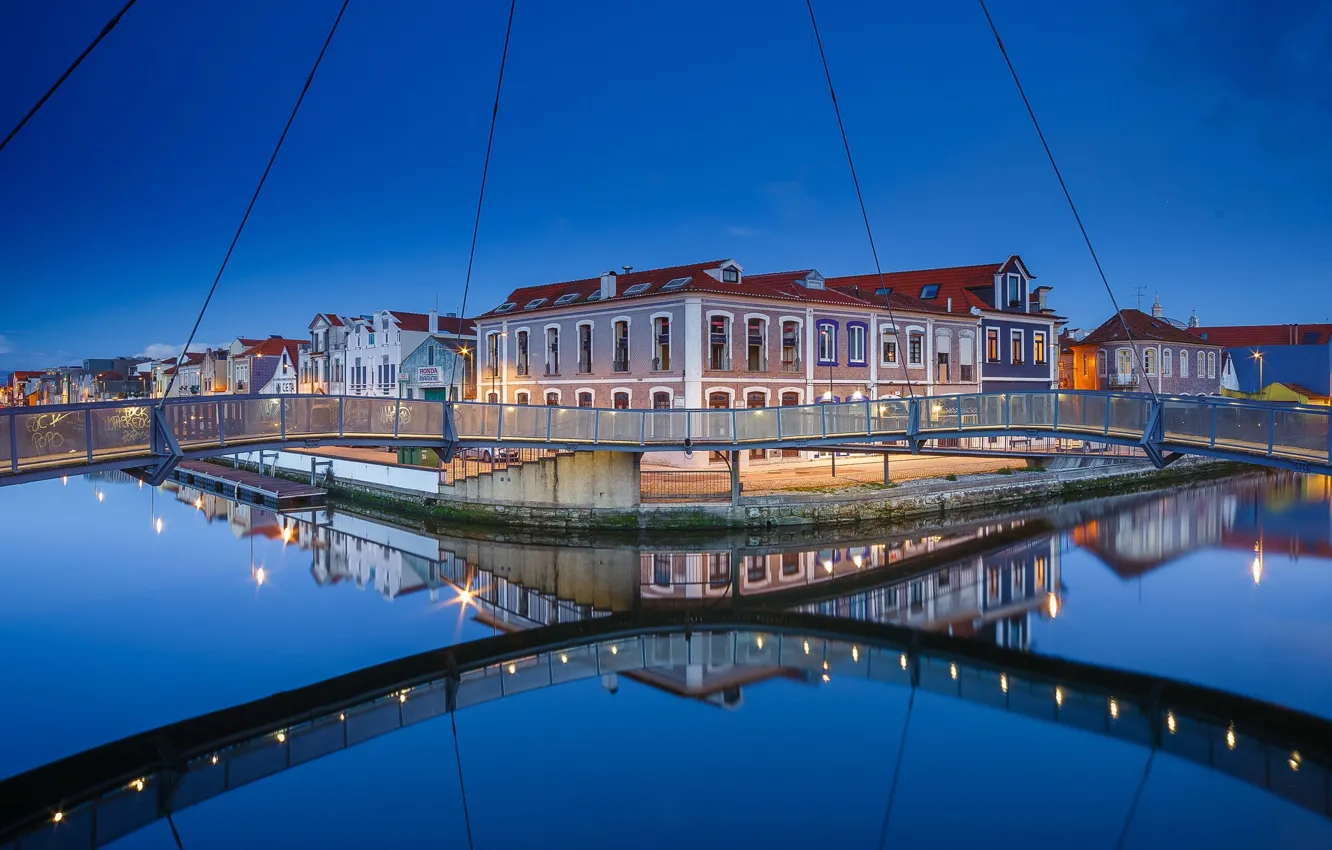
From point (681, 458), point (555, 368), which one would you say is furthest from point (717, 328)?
point (555, 368)

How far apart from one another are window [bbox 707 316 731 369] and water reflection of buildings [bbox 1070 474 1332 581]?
1316 cm

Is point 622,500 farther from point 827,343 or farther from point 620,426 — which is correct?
point 827,343

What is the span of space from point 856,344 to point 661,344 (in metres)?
8.90

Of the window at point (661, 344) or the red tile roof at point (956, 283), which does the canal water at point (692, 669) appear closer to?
Answer: the window at point (661, 344)

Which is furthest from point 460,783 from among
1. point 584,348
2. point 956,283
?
point 956,283

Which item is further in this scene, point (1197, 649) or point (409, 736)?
point (1197, 649)

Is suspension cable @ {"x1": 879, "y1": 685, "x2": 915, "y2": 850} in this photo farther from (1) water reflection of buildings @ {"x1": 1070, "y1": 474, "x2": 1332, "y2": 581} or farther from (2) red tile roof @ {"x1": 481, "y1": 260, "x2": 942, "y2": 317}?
(2) red tile roof @ {"x1": 481, "y1": 260, "x2": 942, "y2": 317}

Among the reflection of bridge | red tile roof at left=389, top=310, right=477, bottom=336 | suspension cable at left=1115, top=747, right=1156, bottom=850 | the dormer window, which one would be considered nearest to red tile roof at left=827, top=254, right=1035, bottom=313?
the dormer window

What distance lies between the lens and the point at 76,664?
51.8ft

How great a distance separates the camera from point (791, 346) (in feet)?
114

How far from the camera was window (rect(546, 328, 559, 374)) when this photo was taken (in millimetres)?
37500

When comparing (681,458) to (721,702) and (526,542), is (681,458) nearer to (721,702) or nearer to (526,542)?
(526,542)

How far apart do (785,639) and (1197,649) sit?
7.64 m

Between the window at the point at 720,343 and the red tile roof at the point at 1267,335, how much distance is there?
161 ft
